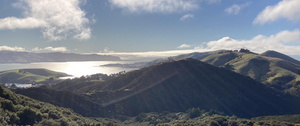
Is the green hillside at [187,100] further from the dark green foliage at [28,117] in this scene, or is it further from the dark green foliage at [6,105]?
the dark green foliage at [6,105]

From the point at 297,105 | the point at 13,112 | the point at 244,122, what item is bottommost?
the point at 297,105

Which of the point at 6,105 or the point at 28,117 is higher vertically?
the point at 6,105

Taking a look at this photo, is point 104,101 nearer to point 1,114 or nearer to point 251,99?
point 1,114

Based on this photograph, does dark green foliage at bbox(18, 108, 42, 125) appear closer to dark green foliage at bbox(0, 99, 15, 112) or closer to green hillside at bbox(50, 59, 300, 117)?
dark green foliage at bbox(0, 99, 15, 112)

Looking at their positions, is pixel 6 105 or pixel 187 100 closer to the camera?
pixel 6 105

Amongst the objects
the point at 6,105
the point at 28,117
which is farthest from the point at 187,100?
the point at 6,105

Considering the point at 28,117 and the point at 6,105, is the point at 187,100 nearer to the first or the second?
the point at 28,117

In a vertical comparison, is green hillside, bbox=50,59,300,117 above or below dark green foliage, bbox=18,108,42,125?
below

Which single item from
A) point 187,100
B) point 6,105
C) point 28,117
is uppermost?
point 6,105

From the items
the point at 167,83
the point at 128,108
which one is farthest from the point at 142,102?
the point at 167,83

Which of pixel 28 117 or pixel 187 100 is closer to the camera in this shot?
pixel 28 117

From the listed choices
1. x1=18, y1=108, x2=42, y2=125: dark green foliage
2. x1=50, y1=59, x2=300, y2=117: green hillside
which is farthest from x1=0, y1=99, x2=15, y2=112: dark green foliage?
x1=50, y1=59, x2=300, y2=117: green hillside
